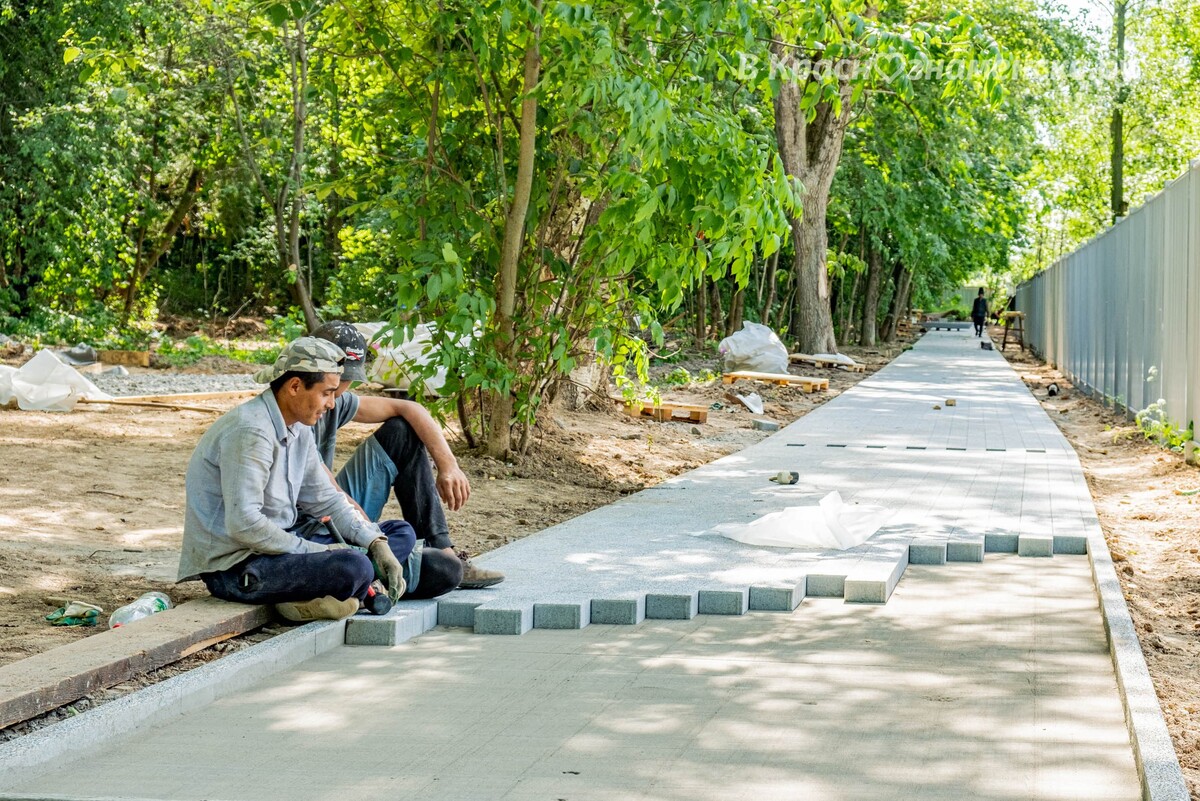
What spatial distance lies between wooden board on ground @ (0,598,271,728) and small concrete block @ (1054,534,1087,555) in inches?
181

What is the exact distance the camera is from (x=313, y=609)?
570 cm

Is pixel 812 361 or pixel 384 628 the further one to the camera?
pixel 812 361

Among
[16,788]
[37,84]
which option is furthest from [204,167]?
[16,788]

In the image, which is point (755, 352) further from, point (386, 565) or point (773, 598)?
point (386, 565)

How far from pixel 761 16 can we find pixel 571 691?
242 inches

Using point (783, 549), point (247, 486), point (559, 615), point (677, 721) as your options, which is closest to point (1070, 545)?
point (783, 549)

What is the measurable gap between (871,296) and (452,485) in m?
36.5

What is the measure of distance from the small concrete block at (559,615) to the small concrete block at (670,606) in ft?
1.16

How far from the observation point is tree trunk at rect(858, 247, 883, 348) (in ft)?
135

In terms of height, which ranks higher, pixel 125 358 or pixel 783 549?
pixel 125 358

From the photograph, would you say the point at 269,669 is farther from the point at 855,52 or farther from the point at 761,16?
the point at 855,52

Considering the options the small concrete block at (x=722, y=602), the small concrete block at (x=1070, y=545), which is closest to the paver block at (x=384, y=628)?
the small concrete block at (x=722, y=602)

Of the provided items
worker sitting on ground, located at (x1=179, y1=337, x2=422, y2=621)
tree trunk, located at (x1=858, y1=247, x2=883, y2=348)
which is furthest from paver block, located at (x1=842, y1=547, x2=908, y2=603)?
tree trunk, located at (x1=858, y1=247, x2=883, y2=348)

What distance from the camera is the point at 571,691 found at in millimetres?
5062
